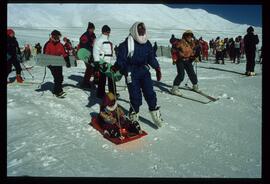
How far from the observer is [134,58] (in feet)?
20.6

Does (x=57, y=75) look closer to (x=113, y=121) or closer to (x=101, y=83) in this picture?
(x=101, y=83)

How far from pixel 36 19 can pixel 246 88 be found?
3036 inches

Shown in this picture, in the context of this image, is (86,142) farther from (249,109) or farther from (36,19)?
(36,19)

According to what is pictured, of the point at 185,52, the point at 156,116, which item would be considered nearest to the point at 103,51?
the point at 185,52

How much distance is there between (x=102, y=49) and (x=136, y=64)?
5.75ft

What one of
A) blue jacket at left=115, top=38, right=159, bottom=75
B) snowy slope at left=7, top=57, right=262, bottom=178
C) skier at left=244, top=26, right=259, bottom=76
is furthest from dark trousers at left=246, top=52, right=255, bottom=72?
blue jacket at left=115, top=38, right=159, bottom=75

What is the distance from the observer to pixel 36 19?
263 feet

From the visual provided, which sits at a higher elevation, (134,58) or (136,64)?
(134,58)

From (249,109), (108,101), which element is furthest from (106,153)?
(249,109)

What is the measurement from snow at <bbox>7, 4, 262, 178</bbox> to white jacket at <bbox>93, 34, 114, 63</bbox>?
42.2 inches

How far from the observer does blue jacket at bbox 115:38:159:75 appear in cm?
625

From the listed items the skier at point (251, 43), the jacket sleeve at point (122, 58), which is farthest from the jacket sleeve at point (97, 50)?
the skier at point (251, 43)

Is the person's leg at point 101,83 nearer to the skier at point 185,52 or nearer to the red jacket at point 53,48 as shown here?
the red jacket at point 53,48

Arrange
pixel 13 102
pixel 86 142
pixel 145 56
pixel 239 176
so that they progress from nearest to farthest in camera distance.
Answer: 1. pixel 239 176
2. pixel 86 142
3. pixel 145 56
4. pixel 13 102
